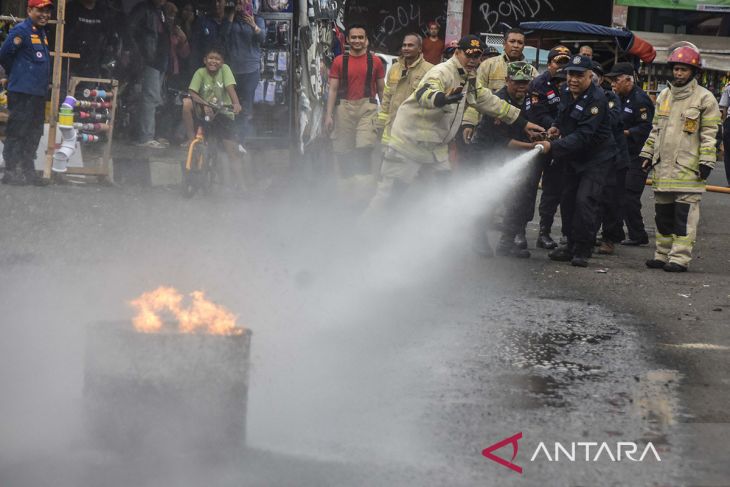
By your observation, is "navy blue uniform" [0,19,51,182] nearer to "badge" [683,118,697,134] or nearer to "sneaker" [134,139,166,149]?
"sneaker" [134,139,166,149]

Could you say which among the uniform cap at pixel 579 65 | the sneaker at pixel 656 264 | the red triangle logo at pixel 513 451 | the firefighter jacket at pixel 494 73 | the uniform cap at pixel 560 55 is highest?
the uniform cap at pixel 560 55

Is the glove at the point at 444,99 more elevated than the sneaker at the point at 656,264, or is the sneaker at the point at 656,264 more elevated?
the glove at the point at 444,99

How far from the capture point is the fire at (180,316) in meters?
4.43

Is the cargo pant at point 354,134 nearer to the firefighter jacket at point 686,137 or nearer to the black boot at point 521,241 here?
the black boot at point 521,241

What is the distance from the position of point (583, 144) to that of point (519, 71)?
3.25 feet

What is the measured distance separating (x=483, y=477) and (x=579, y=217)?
551cm

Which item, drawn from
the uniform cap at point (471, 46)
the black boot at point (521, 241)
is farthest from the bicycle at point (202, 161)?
the uniform cap at point (471, 46)

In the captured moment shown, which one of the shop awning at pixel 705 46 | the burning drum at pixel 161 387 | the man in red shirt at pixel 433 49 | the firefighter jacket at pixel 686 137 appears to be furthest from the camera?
the shop awning at pixel 705 46

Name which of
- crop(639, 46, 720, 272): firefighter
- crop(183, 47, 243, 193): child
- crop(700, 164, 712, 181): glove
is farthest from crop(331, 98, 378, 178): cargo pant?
crop(700, 164, 712, 181): glove

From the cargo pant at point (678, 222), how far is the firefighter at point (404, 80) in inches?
98.1

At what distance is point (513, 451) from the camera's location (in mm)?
4523

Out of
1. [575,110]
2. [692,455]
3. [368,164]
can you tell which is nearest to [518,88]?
[575,110]

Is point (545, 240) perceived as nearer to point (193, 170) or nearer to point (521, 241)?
point (521, 241)

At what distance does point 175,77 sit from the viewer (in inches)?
591
